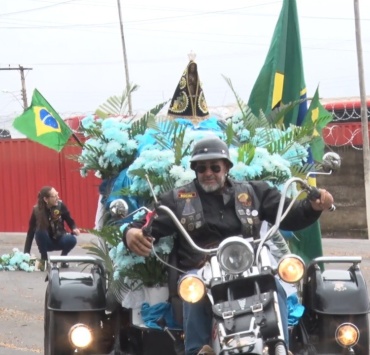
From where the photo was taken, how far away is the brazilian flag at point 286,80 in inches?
344

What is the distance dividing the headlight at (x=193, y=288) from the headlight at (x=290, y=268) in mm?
427

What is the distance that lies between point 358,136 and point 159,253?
1736 cm

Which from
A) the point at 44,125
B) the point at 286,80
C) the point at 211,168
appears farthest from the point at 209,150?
the point at 286,80

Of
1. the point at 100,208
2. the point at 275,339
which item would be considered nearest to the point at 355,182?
the point at 100,208

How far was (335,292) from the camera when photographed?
6.09m

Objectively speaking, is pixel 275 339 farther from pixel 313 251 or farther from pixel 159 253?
pixel 313 251

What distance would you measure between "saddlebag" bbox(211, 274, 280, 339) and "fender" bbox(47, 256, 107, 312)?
1607mm

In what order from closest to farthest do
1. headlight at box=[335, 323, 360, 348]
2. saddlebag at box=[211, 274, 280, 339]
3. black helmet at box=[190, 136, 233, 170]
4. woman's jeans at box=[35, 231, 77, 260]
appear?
saddlebag at box=[211, 274, 280, 339], black helmet at box=[190, 136, 233, 170], headlight at box=[335, 323, 360, 348], woman's jeans at box=[35, 231, 77, 260]

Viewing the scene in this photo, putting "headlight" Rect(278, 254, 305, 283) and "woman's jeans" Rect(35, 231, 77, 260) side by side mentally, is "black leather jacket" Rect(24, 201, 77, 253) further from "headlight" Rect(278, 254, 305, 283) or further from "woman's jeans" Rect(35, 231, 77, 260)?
"headlight" Rect(278, 254, 305, 283)

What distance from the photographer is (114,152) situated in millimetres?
6859

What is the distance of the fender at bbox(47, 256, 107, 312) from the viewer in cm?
623

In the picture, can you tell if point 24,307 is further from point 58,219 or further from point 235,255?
point 235,255

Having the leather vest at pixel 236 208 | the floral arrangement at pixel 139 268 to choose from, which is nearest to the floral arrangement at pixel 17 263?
the floral arrangement at pixel 139 268

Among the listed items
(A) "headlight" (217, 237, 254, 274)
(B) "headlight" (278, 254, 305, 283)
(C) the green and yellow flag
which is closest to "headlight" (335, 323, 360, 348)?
(B) "headlight" (278, 254, 305, 283)
